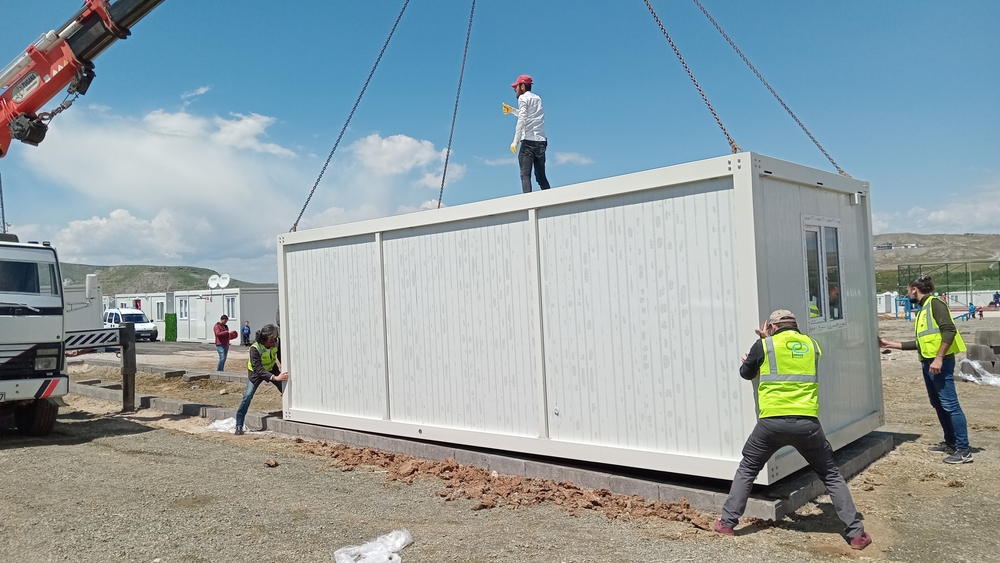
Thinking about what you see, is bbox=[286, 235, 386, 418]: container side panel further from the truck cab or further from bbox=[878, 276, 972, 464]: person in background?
bbox=[878, 276, 972, 464]: person in background

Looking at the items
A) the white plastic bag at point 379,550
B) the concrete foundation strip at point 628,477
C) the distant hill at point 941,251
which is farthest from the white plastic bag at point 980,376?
the distant hill at point 941,251

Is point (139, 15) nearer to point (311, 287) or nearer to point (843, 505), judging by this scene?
point (311, 287)

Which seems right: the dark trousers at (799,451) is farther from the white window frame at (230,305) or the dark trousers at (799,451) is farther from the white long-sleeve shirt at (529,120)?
the white window frame at (230,305)

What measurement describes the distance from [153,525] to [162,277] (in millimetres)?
149803

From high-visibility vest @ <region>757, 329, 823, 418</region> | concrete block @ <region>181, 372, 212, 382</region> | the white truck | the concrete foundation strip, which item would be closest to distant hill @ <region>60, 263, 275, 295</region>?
concrete block @ <region>181, 372, 212, 382</region>

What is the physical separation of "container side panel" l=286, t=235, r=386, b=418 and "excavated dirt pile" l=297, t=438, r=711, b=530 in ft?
2.94

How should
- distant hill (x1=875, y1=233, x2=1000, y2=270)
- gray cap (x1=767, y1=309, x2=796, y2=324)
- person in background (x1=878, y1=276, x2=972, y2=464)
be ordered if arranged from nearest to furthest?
gray cap (x1=767, y1=309, x2=796, y2=324), person in background (x1=878, y1=276, x2=972, y2=464), distant hill (x1=875, y1=233, x2=1000, y2=270)

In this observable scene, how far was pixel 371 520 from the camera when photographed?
226 inches

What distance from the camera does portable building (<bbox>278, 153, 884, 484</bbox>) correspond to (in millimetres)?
5707

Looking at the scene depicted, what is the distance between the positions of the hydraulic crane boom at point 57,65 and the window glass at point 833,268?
9429 millimetres

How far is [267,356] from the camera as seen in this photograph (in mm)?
10109

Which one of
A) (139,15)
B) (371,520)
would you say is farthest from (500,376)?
(139,15)

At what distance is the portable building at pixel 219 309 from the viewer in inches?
1200

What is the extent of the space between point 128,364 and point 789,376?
1163cm
